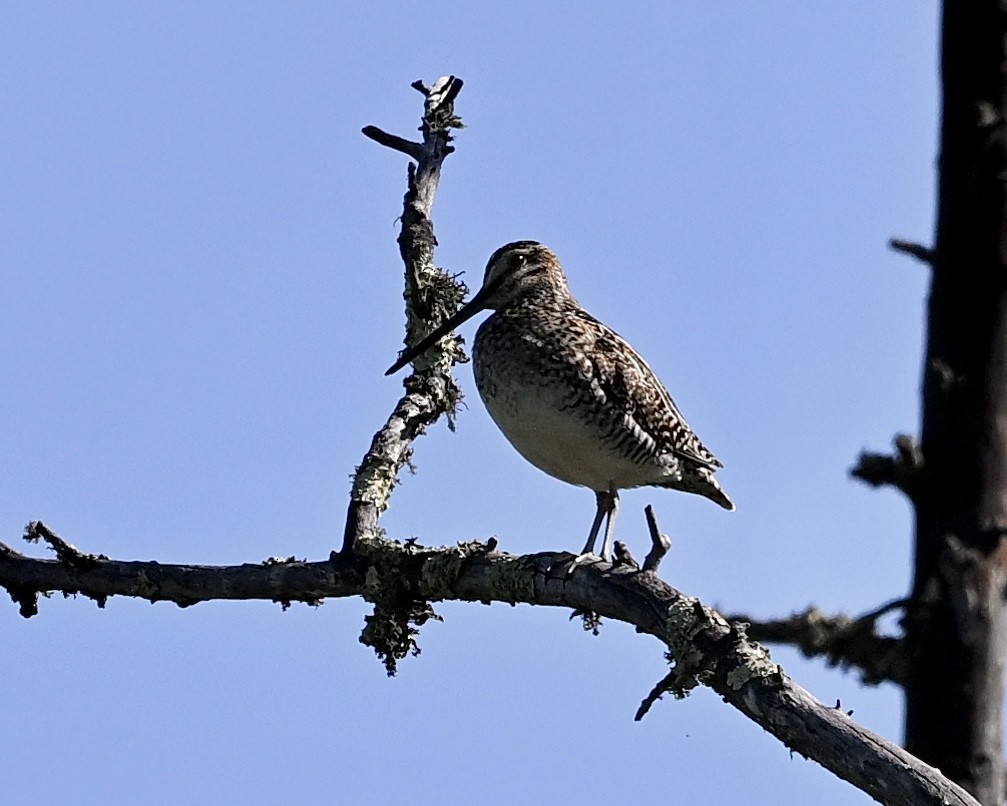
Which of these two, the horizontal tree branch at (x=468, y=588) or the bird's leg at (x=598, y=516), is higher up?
the bird's leg at (x=598, y=516)

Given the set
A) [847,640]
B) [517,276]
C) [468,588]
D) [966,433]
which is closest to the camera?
[966,433]

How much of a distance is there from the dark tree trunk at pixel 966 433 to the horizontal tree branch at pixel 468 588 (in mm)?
1882

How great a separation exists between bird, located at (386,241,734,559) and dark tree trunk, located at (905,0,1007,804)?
15.2 ft

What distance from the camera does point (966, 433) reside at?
1227 mm

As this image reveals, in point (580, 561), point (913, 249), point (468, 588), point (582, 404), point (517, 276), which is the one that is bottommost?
point (913, 249)

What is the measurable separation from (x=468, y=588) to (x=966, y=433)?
12.5 feet

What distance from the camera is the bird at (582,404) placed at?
239 inches

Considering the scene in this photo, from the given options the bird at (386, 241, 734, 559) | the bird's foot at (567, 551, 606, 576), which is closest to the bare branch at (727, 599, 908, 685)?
the bird's foot at (567, 551, 606, 576)

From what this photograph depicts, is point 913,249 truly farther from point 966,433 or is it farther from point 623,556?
point 623,556

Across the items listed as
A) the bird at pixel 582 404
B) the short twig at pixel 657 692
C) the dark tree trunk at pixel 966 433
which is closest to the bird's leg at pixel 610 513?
the bird at pixel 582 404

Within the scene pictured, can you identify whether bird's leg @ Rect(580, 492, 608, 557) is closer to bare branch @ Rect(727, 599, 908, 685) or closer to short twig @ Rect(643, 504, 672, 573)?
short twig @ Rect(643, 504, 672, 573)

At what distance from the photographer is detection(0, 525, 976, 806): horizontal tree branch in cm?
345

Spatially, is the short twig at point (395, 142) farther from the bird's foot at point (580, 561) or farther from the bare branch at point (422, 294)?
the bird's foot at point (580, 561)

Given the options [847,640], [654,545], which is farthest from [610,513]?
[847,640]
